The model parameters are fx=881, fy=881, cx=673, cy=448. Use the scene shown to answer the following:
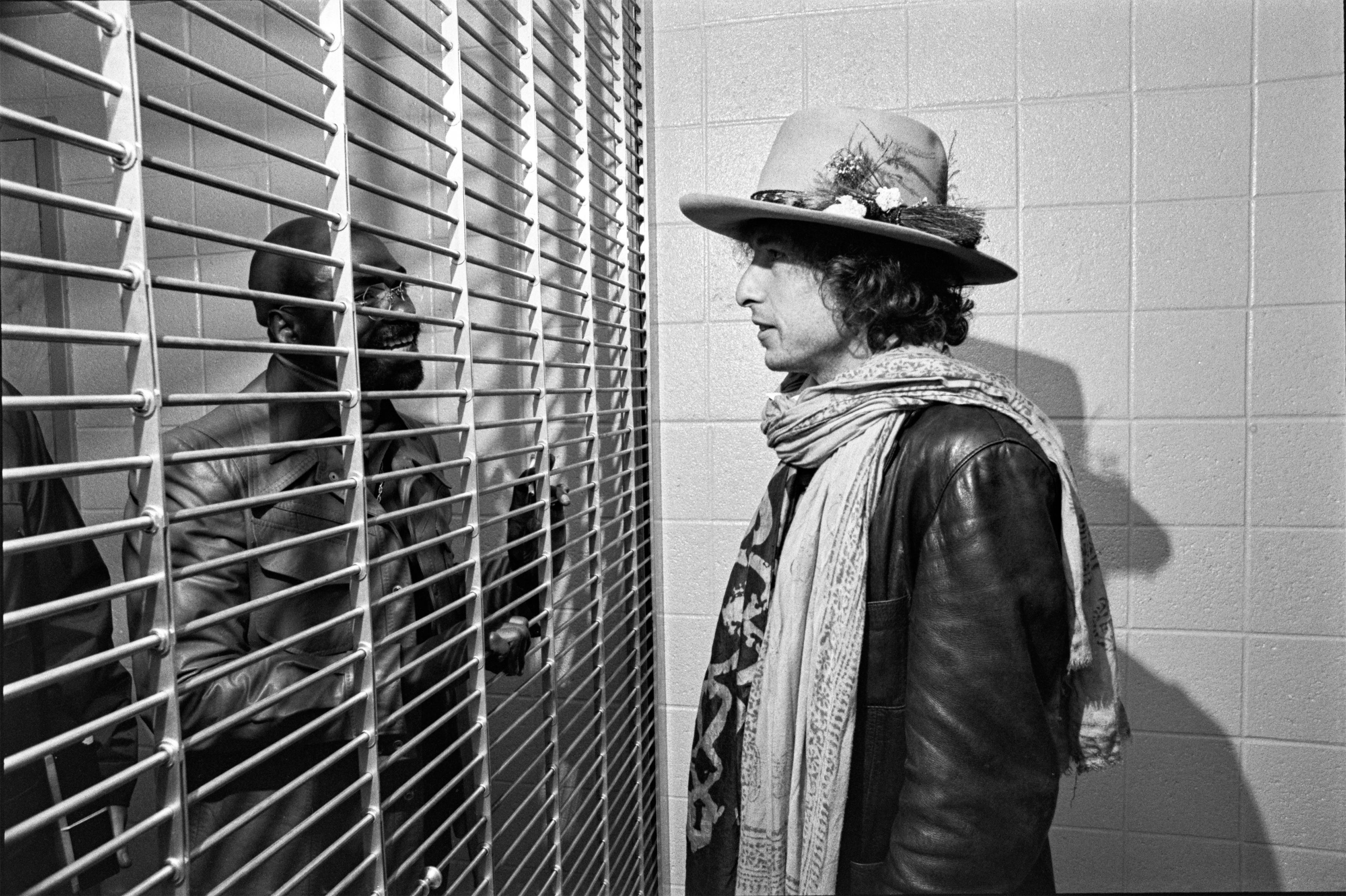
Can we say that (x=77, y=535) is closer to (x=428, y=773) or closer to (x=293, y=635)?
(x=293, y=635)

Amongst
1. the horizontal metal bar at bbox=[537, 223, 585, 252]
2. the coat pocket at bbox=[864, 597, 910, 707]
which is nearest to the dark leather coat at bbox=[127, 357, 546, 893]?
the horizontal metal bar at bbox=[537, 223, 585, 252]

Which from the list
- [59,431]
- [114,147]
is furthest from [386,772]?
[59,431]

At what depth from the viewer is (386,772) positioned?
122 cm

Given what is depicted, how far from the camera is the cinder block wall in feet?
6.03

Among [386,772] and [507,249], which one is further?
[507,249]

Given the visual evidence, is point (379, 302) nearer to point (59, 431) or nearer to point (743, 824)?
point (743, 824)

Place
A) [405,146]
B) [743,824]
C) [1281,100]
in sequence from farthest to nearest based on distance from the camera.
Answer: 1. [405,146]
2. [1281,100]
3. [743,824]

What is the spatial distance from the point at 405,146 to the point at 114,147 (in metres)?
1.60

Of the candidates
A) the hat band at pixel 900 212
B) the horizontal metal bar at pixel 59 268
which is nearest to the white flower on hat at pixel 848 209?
the hat band at pixel 900 212

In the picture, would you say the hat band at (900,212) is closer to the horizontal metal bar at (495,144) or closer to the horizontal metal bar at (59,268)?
the horizontal metal bar at (495,144)

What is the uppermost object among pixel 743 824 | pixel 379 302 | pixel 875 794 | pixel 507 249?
pixel 507 249

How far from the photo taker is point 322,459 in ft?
3.99

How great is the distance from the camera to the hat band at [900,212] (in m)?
1.27

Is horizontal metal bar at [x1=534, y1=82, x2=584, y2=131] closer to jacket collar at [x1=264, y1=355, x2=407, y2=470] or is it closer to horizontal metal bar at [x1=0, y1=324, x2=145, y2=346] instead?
jacket collar at [x1=264, y1=355, x2=407, y2=470]
